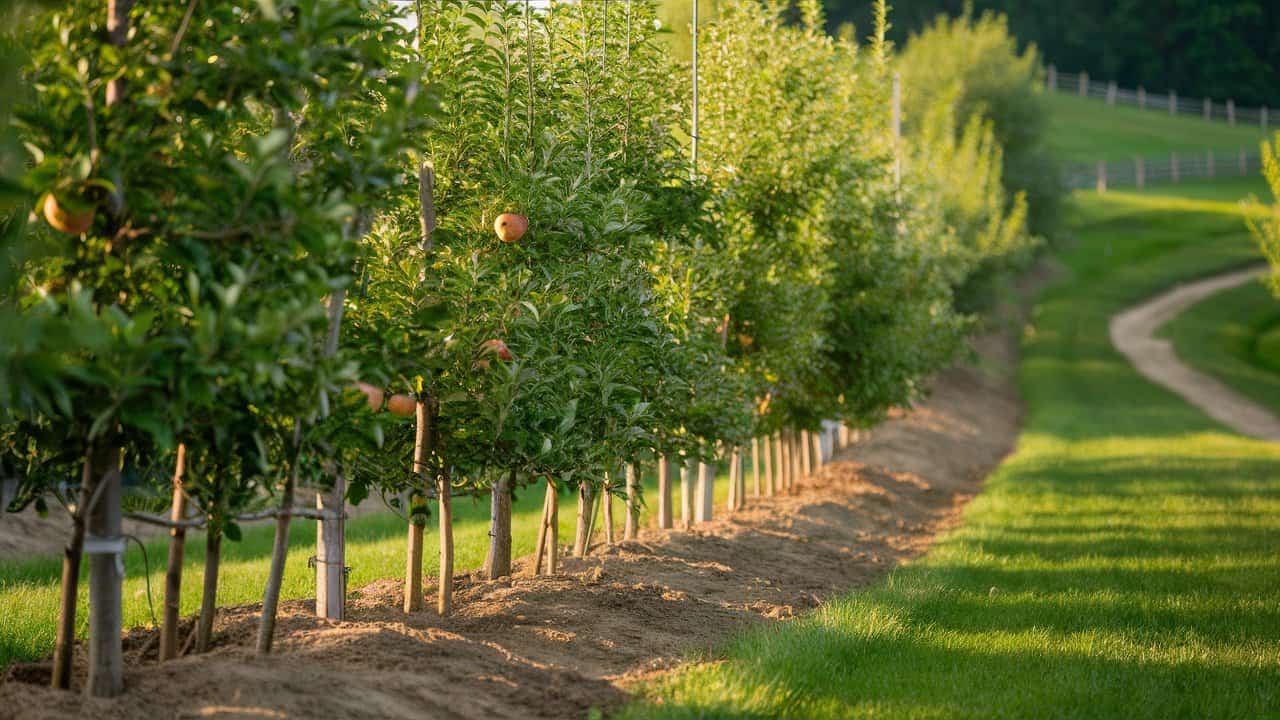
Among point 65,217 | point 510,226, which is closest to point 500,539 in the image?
point 510,226

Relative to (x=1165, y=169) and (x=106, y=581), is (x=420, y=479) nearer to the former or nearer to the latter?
(x=106, y=581)

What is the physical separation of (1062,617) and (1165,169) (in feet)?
253

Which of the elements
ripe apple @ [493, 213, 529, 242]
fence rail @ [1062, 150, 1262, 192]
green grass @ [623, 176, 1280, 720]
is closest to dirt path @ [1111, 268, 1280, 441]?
green grass @ [623, 176, 1280, 720]

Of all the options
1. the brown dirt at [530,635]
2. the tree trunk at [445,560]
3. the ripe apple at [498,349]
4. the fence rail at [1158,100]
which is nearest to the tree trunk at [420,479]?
the tree trunk at [445,560]

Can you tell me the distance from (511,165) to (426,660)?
3311 millimetres

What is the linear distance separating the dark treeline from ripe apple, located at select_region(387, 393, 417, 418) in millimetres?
79766

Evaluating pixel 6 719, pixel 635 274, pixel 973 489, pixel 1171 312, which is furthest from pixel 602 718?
pixel 1171 312

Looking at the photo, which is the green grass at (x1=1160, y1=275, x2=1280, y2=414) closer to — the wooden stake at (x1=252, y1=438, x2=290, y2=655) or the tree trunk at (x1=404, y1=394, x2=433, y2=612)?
the tree trunk at (x1=404, y1=394, x2=433, y2=612)

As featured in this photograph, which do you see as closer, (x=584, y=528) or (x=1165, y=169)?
(x=584, y=528)

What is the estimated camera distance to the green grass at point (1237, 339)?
36.5m

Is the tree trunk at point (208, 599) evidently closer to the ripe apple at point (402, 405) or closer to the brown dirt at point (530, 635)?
the brown dirt at point (530, 635)

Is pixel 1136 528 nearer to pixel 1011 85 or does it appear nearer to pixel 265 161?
pixel 265 161

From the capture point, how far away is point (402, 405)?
6809 mm

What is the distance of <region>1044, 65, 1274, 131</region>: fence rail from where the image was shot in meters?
89.0
